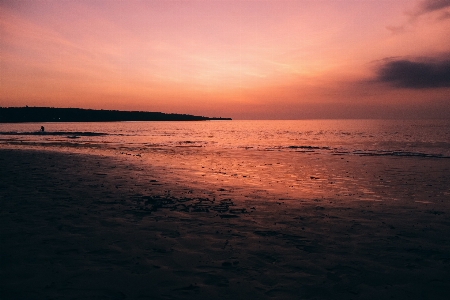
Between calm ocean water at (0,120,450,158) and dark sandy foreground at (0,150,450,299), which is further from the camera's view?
calm ocean water at (0,120,450,158)

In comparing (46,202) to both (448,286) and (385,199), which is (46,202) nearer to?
(448,286)

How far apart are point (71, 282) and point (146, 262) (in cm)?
167

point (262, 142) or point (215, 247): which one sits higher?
point (262, 142)

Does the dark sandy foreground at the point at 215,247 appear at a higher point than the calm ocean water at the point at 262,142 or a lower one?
lower

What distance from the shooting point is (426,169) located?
2517cm

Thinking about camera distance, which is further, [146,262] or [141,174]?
[141,174]

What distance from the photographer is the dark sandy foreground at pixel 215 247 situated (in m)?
6.29

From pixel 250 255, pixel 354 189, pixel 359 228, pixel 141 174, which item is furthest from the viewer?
pixel 141 174

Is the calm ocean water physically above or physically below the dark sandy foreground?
above

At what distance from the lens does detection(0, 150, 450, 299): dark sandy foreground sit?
6.29 metres

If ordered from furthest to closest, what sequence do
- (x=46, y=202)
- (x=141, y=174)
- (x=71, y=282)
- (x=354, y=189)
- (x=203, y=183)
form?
(x=141, y=174) → (x=203, y=183) → (x=354, y=189) → (x=46, y=202) → (x=71, y=282)

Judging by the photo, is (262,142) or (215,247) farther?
(262,142)

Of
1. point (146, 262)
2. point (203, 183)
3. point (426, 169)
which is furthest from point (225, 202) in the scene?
point (426, 169)

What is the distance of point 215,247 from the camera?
845cm
